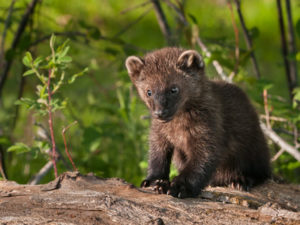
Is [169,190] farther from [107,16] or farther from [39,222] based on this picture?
[107,16]

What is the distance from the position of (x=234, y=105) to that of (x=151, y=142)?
1005 mm

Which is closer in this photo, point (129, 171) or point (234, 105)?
point (234, 105)

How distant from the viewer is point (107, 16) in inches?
505

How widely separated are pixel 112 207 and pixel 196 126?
1745 mm

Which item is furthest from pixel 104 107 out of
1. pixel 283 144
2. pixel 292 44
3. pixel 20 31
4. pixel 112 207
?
pixel 112 207

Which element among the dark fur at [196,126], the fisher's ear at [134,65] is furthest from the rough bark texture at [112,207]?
the fisher's ear at [134,65]

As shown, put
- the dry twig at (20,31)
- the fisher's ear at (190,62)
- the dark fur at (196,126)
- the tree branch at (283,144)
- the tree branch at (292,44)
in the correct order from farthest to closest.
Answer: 1. the tree branch at (292,44)
2. the dry twig at (20,31)
3. the tree branch at (283,144)
4. the fisher's ear at (190,62)
5. the dark fur at (196,126)

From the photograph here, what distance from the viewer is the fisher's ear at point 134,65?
507 cm

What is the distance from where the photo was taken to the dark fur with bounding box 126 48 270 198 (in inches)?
181

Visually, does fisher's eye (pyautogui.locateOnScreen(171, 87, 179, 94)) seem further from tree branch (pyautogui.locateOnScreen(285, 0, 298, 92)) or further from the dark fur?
tree branch (pyautogui.locateOnScreen(285, 0, 298, 92))

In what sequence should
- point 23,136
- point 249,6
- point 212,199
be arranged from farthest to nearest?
point 249,6
point 23,136
point 212,199

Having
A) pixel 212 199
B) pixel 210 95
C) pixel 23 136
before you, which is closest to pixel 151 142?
pixel 210 95

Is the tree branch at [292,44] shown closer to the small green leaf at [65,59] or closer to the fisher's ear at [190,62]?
the fisher's ear at [190,62]

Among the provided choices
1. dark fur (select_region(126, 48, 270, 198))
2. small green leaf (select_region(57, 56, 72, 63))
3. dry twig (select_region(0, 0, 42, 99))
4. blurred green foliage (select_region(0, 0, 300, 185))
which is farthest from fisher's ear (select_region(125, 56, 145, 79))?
dry twig (select_region(0, 0, 42, 99))
